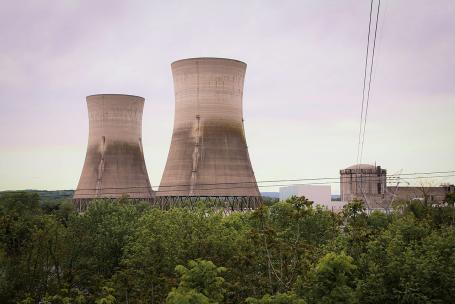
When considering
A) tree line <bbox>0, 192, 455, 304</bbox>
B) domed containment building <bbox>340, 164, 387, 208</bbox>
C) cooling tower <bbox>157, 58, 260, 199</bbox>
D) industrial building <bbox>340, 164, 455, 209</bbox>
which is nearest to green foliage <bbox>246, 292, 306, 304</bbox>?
tree line <bbox>0, 192, 455, 304</bbox>

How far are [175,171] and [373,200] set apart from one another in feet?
89.2

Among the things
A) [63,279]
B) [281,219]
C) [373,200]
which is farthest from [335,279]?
[373,200]

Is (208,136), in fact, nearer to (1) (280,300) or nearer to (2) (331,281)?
(2) (331,281)

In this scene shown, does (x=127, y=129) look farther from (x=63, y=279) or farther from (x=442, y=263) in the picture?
(x=442, y=263)

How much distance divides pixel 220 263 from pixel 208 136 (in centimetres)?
1459

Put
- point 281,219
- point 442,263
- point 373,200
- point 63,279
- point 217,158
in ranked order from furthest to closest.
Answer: point 373,200, point 217,158, point 281,219, point 63,279, point 442,263

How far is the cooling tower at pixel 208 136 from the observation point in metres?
26.6

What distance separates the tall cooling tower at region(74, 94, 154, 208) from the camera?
33.4 meters

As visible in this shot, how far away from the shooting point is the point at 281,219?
2141cm

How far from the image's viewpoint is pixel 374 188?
176ft

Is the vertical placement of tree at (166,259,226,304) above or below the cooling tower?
below

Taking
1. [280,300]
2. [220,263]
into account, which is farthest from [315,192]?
[280,300]

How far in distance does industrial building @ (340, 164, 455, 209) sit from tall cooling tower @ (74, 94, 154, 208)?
21735 millimetres

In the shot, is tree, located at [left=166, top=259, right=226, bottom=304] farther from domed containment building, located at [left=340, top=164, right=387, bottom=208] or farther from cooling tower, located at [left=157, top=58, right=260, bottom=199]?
domed containment building, located at [left=340, top=164, right=387, bottom=208]
